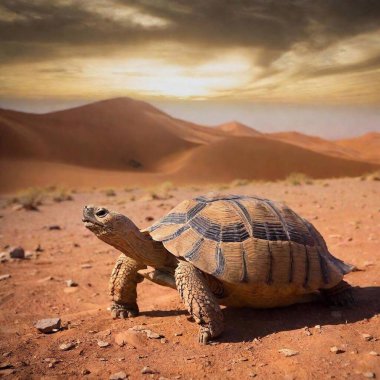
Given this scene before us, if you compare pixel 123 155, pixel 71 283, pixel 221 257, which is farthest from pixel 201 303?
pixel 123 155

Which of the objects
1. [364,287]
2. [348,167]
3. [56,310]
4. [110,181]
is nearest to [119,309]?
[56,310]

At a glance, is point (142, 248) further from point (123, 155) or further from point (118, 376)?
point (123, 155)

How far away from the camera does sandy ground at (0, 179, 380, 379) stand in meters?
2.93

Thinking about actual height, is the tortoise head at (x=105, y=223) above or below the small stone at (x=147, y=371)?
above

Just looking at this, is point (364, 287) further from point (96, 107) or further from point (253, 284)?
point (96, 107)

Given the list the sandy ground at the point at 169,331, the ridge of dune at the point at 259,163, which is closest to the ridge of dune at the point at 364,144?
the ridge of dune at the point at 259,163

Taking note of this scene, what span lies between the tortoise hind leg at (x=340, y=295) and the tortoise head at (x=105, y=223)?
2178 mm

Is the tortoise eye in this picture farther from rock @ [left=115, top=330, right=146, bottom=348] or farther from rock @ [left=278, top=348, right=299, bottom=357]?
rock @ [left=278, top=348, right=299, bottom=357]

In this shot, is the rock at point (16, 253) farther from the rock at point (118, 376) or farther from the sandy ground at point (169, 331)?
the rock at point (118, 376)

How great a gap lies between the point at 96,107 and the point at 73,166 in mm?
21005

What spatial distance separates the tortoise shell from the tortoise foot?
0.89 meters

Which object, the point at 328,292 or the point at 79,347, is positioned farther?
the point at 328,292

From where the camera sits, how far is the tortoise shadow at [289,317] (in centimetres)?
363

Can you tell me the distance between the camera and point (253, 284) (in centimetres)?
366
